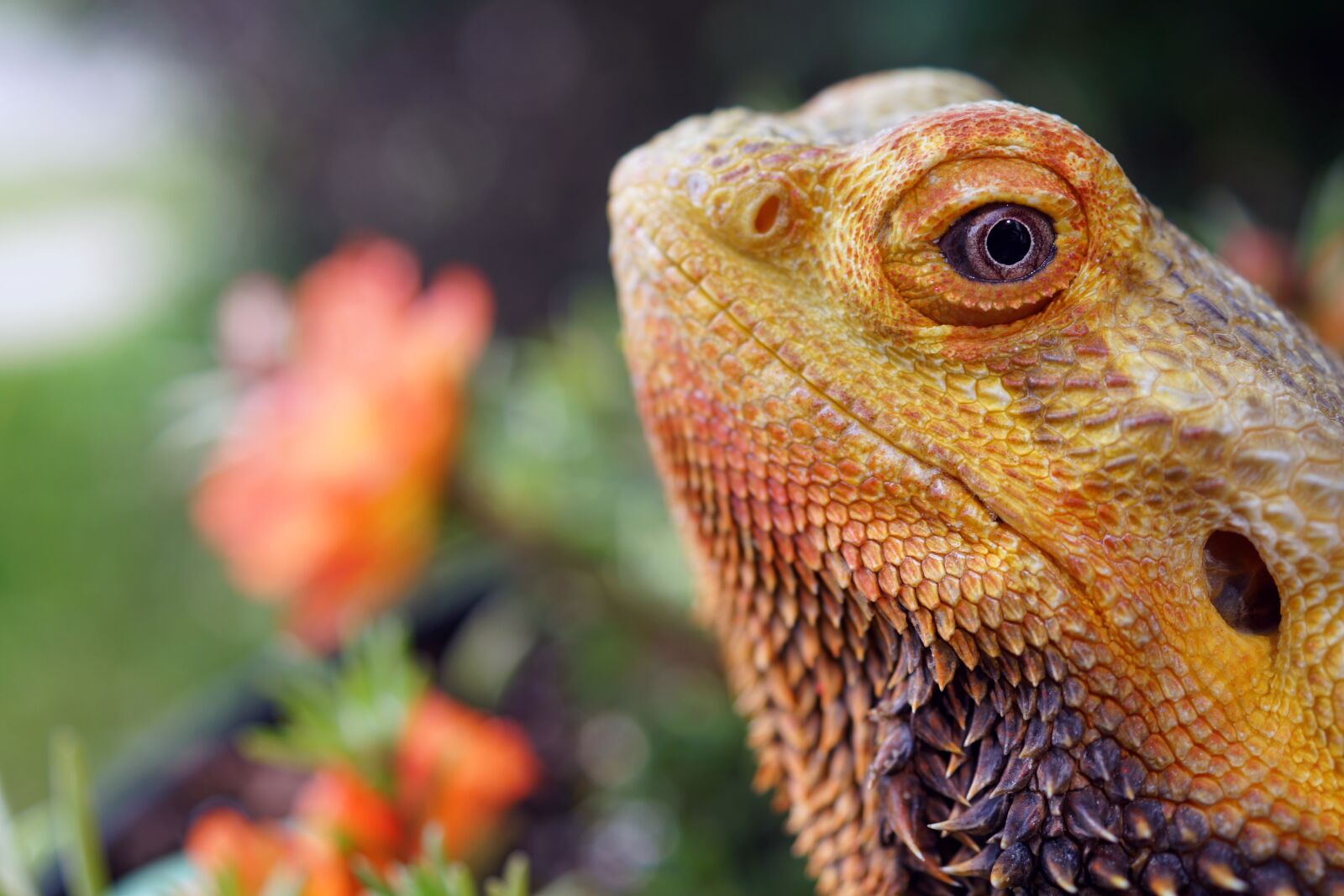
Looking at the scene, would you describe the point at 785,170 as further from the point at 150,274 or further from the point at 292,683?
the point at 150,274

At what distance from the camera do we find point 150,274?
3.91 metres

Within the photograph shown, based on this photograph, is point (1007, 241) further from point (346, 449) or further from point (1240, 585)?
point (346, 449)

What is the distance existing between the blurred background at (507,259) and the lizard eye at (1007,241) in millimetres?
689

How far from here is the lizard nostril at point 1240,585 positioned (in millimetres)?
592

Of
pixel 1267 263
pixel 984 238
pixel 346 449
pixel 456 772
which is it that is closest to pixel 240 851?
pixel 456 772

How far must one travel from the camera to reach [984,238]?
0.59 m

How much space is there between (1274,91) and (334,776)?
85.4 inches

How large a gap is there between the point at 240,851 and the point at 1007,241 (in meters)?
0.77

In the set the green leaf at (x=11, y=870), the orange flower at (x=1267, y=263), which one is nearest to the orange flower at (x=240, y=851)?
the green leaf at (x=11, y=870)

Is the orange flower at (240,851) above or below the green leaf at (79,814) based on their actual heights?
below

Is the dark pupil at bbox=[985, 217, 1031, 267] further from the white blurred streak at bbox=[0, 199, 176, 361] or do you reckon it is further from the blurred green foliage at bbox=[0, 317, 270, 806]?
the white blurred streak at bbox=[0, 199, 176, 361]

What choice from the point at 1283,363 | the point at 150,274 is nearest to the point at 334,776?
the point at 1283,363

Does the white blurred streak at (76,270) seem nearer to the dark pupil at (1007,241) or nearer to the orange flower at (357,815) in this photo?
the orange flower at (357,815)

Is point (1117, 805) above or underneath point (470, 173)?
above
